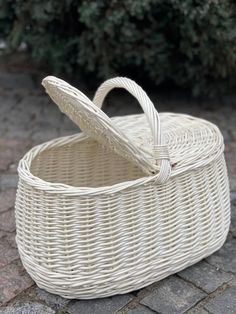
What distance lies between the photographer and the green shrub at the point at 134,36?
346 centimetres

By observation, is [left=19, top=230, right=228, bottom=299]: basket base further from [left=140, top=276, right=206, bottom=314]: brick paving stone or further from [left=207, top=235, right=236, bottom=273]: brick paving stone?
[left=207, top=235, right=236, bottom=273]: brick paving stone

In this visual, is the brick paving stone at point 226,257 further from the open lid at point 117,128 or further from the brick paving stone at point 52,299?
the brick paving stone at point 52,299

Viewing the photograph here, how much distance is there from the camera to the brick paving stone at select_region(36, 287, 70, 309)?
1951mm

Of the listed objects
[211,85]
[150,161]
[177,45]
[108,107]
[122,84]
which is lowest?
[108,107]

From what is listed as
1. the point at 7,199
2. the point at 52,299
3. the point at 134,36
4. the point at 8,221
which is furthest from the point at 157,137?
the point at 134,36

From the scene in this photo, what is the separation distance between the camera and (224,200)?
2.19 m

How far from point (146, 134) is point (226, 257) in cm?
63

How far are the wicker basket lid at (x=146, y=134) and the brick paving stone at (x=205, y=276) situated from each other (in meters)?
0.44

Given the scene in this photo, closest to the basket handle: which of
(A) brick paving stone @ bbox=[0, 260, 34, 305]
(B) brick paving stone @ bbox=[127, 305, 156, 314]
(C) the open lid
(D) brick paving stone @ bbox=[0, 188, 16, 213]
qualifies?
(C) the open lid

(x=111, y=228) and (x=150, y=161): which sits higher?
(x=150, y=161)

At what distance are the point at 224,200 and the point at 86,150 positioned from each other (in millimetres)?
668

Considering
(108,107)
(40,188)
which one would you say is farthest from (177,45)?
(40,188)

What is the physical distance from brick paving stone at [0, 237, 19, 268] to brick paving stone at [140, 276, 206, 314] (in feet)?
2.09

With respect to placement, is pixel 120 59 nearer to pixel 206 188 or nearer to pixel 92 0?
pixel 92 0
